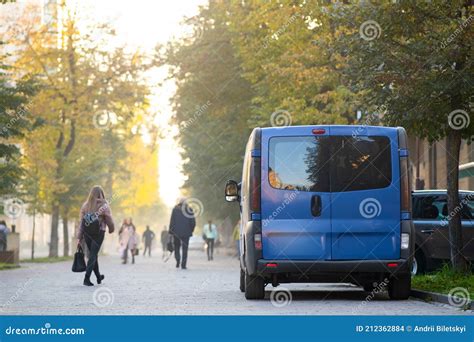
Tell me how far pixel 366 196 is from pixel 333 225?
22.7 inches

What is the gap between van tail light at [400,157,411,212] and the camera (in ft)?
47.9

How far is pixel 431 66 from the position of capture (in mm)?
17219

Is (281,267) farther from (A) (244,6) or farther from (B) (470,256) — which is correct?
(A) (244,6)

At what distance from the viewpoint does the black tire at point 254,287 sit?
15164 millimetres

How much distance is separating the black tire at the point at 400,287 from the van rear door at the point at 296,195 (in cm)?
120

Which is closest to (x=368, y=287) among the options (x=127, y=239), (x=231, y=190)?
(x=231, y=190)

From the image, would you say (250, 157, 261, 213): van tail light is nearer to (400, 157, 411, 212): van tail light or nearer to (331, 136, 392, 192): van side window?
(331, 136, 392, 192): van side window

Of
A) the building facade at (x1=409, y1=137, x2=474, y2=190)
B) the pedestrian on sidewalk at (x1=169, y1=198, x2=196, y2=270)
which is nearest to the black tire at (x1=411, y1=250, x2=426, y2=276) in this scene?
the building facade at (x1=409, y1=137, x2=474, y2=190)

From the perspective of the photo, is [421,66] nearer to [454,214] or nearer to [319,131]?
[454,214]

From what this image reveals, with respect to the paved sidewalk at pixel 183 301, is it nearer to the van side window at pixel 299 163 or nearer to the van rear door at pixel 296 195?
the van rear door at pixel 296 195

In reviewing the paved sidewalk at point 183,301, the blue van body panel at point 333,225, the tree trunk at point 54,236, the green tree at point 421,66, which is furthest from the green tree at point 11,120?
the blue van body panel at point 333,225

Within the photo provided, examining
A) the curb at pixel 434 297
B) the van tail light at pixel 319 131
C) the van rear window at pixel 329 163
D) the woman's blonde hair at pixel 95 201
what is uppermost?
the van tail light at pixel 319 131

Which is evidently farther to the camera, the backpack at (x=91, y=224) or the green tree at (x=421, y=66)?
the backpack at (x=91, y=224)

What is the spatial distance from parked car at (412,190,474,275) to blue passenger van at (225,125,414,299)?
5.86m
